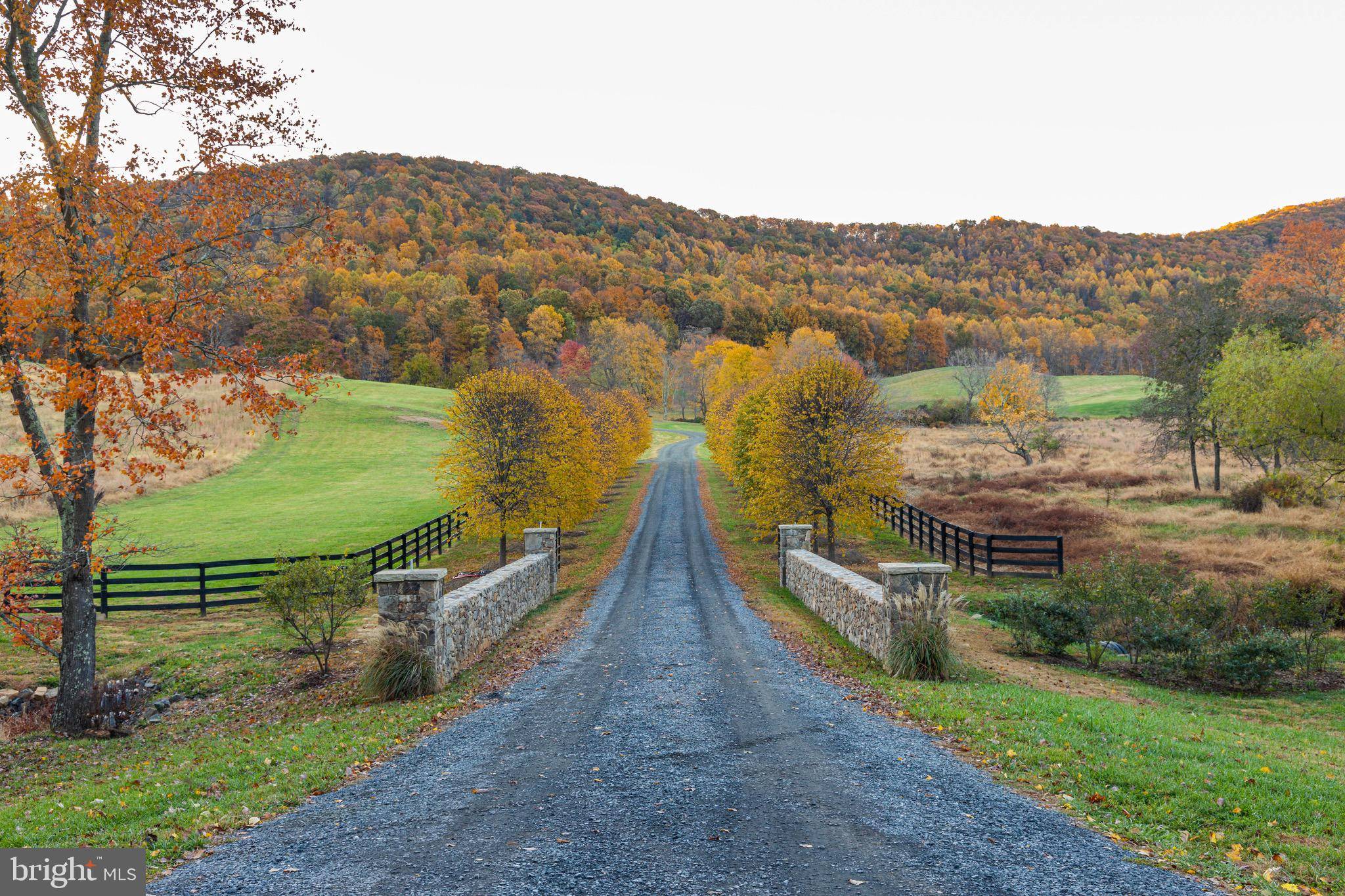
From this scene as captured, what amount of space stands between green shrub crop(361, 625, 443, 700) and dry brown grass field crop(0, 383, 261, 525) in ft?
62.0

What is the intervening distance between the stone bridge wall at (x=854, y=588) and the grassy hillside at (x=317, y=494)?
1319cm

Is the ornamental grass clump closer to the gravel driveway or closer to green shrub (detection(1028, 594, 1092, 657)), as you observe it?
the gravel driveway

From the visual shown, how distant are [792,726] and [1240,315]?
129 feet

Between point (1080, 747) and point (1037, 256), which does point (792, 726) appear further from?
point (1037, 256)

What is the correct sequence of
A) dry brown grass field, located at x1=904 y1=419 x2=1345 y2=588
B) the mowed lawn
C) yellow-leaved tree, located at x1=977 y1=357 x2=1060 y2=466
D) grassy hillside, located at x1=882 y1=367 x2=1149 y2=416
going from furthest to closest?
grassy hillside, located at x1=882 y1=367 x2=1149 y2=416
yellow-leaved tree, located at x1=977 y1=357 x2=1060 y2=466
dry brown grass field, located at x1=904 y1=419 x2=1345 y2=588
the mowed lawn

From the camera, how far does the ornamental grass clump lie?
11019 mm

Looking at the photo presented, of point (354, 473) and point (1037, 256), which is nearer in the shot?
point (354, 473)

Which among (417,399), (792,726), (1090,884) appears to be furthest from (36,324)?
(417,399)

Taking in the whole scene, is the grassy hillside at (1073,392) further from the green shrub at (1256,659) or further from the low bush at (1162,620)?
the green shrub at (1256,659)

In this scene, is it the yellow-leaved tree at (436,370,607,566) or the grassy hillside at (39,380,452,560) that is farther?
the grassy hillside at (39,380,452,560)

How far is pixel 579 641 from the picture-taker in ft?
46.8

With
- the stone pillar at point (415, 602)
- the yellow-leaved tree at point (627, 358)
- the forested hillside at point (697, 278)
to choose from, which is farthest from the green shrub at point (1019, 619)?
the yellow-leaved tree at point (627, 358)

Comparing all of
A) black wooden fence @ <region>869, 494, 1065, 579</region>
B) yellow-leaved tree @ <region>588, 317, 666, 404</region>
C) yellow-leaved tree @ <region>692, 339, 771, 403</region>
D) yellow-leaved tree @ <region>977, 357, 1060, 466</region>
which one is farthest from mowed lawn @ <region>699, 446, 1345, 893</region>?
yellow-leaved tree @ <region>588, 317, 666, 404</region>

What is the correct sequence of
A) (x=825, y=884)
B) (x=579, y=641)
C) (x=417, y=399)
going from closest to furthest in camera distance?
(x=825, y=884) → (x=579, y=641) → (x=417, y=399)
